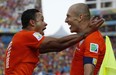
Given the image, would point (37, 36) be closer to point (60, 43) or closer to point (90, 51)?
point (60, 43)

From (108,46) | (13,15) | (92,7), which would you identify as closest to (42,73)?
(13,15)

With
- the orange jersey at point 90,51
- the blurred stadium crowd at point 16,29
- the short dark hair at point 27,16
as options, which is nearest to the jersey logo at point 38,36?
the short dark hair at point 27,16

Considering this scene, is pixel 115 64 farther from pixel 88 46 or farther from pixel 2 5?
pixel 2 5

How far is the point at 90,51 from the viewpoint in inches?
129

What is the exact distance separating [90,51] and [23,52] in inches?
21.4

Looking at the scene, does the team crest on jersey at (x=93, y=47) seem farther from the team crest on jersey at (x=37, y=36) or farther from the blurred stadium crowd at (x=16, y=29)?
the blurred stadium crowd at (x=16, y=29)

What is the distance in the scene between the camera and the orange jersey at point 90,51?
3279 mm

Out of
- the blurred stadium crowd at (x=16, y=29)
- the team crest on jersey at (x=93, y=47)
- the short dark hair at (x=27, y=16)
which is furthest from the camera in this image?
the blurred stadium crowd at (x=16, y=29)

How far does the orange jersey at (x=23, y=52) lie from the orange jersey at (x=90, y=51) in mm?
350

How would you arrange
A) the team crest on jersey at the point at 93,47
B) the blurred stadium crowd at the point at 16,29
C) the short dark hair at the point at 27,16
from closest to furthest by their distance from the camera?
1. the team crest on jersey at the point at 93,47
2. the short dark hair at the point at 27,16
3. the blurred stadium crowd at the point at 16,29

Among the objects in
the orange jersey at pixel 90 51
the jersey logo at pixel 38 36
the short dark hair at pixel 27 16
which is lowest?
the orange jersey at pixel 90 51

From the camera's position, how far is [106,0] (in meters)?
22.1

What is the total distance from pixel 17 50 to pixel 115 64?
0.86m

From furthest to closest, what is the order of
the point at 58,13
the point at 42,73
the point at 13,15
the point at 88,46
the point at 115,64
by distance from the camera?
the point at 58,13 → the point at 13,15 → the point at 42,73 → the point at 115,64 → the point at 88,46
